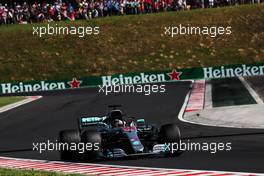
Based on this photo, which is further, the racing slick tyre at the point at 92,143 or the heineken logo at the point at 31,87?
the heineken logo at the point at 31,87

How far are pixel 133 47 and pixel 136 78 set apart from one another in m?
9.20

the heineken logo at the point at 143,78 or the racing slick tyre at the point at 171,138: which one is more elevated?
the racing slick tyre at the point at 171,138

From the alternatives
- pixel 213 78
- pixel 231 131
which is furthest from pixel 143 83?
pixel 231 131

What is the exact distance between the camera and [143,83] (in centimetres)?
4138

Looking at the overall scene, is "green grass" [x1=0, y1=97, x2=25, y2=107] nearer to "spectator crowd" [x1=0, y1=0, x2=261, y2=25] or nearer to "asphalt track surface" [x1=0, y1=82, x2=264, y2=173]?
"asphalt track surface" [x1=0, y1=82, x2=264, y2=173]

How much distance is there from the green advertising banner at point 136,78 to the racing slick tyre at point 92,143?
25.1 m

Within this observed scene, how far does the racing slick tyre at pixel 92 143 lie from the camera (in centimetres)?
1537

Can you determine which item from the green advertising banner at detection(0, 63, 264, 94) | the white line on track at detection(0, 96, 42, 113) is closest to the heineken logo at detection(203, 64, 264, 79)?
the green advertising banner at detection(0, 63, 264, 94)

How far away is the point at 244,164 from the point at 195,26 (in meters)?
39.4

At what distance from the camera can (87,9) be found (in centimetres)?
5306

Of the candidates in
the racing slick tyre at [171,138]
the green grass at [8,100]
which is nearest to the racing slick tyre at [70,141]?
the racing slick tyre at [171,138]

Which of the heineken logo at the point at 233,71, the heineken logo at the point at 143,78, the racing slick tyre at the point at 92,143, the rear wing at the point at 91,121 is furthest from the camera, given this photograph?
the heineken logo at the point at 143,78

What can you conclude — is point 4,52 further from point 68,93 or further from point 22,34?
point 68,93

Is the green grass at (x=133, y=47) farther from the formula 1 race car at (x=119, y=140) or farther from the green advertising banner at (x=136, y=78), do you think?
the formula 1 race car at (x=119, y=140)
